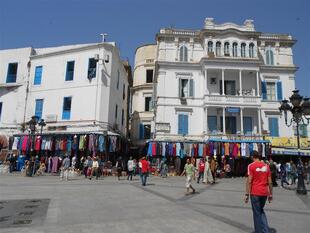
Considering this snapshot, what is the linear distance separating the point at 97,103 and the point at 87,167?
269 inches

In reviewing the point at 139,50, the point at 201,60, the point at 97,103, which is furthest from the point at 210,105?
the point at 139,50

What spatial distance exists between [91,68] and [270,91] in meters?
18.2

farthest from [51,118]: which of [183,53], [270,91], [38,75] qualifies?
[270,91]

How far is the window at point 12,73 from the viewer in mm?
30219

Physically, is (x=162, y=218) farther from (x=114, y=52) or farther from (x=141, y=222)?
(x=114, y=52)

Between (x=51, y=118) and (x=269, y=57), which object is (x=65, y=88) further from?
(x=269, y=57)

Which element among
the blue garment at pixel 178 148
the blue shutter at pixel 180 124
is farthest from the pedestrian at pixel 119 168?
the blue shutter at pixel 180 124

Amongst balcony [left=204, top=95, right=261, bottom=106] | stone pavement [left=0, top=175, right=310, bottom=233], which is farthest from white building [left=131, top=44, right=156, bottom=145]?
stone pavement [left=0, top=175, right=310, bottom=233]

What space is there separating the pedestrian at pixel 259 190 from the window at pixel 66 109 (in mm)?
23115

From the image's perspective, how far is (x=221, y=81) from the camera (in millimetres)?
29797

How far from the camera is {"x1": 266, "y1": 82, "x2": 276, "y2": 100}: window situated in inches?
1177

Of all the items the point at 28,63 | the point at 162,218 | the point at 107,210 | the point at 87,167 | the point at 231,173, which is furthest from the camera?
the point at 28,63

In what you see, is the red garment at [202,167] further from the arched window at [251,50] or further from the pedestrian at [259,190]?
the arched window at [251,50]

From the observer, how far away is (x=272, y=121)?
29.2 metres
